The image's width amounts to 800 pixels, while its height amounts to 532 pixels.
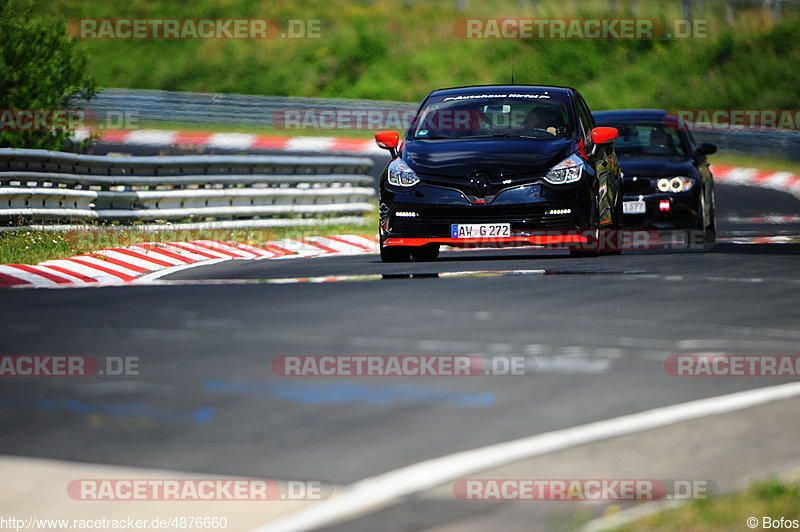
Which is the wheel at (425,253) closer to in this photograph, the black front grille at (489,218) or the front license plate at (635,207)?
the black front grille at (489,218)

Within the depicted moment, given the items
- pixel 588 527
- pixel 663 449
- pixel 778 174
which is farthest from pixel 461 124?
pixel 778 174

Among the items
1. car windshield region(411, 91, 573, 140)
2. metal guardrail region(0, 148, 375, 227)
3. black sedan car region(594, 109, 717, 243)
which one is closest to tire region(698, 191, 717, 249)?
black sedan car region(594, 109, 717, 243)

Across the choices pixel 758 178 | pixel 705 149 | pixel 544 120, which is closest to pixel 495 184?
pixel 544 120

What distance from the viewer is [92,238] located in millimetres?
15961

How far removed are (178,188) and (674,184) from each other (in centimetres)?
658

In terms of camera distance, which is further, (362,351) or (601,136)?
(601,136)

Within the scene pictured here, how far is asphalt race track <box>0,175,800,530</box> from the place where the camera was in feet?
19.7

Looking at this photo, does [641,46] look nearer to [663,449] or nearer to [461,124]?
[461,124]

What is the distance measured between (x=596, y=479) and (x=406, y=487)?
0.72 m

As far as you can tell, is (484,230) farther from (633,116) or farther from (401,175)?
(633,116)

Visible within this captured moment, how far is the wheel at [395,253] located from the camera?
13.8 m

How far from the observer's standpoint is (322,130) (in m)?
39.3

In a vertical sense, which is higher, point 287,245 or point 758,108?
point 758,108

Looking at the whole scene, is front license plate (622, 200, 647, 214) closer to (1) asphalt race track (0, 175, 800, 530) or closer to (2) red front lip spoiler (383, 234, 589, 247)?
(2) red front lip spoiler (383, 234, 589, 247)
